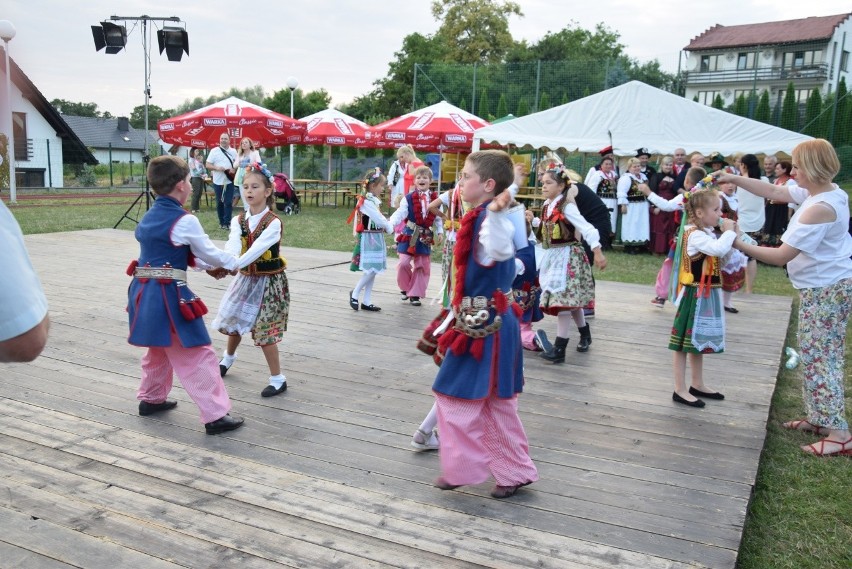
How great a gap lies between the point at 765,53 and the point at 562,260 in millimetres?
47967

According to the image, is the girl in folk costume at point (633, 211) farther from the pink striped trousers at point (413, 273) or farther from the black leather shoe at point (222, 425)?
the black leather shoe at point (222, 425)

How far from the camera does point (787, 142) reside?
12680 millimetres

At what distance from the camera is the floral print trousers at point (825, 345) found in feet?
13.1

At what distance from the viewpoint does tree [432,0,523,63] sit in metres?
49.2

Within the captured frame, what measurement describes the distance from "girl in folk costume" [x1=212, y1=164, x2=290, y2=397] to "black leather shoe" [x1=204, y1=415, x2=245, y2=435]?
0.56 meters

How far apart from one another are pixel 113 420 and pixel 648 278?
26.1 feet

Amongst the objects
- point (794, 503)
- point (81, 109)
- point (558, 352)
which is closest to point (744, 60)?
point (558, 352)

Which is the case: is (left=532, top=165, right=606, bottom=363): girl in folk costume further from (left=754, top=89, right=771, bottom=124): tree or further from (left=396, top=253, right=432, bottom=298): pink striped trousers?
(left=754, top=89, right=771, bottom=124): tree

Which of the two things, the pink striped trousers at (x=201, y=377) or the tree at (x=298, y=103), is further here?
the tree at (x=298, y=103)

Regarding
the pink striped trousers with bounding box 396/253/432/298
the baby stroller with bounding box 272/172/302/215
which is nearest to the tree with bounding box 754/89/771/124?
the baby stroller with bounding box 272/172/302/215

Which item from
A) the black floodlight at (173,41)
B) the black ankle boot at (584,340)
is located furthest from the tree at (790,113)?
the black ankle boot at (584,340)

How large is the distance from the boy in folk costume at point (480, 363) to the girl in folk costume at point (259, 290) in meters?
1.61

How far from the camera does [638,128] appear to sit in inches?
531

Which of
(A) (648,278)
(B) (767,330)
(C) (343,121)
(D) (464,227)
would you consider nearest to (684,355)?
(D) (464,227)
